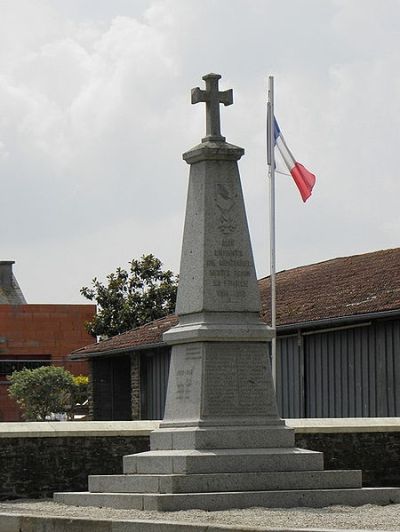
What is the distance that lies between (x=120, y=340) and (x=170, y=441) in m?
21.8

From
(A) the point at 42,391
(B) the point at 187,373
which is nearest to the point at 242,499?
(B) the point at 187,373

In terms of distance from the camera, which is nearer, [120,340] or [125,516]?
[125,516]

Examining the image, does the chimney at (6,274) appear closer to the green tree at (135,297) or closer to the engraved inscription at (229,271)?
the green tree at (135,297)

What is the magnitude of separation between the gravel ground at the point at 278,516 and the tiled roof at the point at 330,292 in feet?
31.5

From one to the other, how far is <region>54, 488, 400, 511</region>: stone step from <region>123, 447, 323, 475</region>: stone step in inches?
16.9

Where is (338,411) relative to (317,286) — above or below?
Result: below

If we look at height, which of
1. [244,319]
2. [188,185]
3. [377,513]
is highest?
[188,185]

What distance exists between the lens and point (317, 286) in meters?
31.2

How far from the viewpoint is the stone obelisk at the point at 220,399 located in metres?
15.5

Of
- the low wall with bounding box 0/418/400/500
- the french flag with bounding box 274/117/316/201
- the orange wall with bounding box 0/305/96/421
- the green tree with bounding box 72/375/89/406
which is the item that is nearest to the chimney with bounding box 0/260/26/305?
the orange wall with bounding box 0/305/96/421

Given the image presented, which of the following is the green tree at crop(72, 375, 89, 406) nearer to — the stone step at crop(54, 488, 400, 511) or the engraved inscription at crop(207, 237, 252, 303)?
the engraved inscription at crop(207, 237, 252, 303)

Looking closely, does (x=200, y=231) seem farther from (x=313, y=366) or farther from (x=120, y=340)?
(x=120, y=340)

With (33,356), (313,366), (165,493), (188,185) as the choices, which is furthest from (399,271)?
(33,356)

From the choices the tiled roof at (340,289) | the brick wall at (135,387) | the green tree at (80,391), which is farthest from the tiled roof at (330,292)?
the green tree at (80,391)
